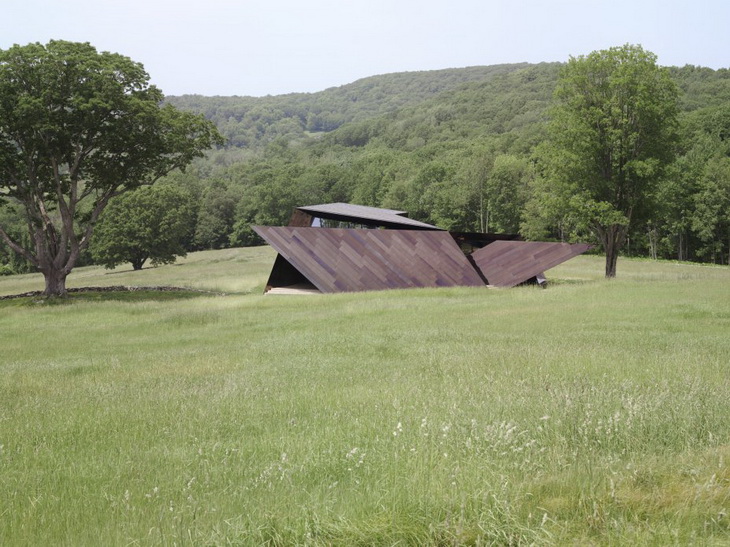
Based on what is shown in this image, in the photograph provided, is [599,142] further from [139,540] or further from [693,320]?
[139,540]

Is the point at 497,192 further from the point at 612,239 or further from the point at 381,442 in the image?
the point at 381,442

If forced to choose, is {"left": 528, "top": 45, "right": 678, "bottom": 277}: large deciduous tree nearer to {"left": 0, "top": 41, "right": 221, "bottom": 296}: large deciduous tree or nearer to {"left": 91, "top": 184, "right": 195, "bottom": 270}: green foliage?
{"left": 0, "top": 41, "right": 221, "bottom": 296}: large deciduous tree

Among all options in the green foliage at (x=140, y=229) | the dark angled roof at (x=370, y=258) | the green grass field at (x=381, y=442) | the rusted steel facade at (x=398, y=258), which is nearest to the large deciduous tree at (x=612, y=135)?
the rusted steel facade at (x=398, y=258)

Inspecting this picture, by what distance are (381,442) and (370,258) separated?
27.7m

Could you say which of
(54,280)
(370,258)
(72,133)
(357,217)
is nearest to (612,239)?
(370,258)

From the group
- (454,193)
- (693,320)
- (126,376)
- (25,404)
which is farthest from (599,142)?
(454,193)

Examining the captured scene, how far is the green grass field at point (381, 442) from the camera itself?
139 inches

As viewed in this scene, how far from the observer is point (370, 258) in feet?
108

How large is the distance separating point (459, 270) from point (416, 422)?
94.4ft

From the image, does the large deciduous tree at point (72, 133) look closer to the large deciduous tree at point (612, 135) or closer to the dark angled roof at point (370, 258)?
the dark angled roof at point (370, 258)

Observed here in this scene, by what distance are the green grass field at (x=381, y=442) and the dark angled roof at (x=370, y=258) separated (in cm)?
1685

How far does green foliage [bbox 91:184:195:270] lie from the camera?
6250 cm

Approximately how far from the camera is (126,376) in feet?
36.8

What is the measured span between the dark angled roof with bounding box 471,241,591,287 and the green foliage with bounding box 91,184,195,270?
39904 millimetres
